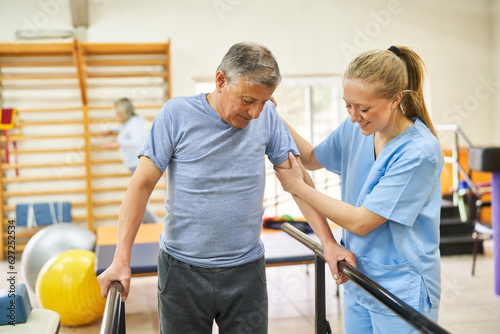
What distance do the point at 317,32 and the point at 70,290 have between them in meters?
4.63

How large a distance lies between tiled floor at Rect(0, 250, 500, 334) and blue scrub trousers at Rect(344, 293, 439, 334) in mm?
1773

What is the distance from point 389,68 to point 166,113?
64 cm

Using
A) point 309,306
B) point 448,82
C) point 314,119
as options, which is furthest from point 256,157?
point 448,82

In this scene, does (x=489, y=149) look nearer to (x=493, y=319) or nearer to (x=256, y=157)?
(x=493, y=319)

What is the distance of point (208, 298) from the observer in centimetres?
148

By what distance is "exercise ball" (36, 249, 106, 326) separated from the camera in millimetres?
3215

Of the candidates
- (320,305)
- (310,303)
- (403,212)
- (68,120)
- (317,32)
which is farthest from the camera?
(317,32)

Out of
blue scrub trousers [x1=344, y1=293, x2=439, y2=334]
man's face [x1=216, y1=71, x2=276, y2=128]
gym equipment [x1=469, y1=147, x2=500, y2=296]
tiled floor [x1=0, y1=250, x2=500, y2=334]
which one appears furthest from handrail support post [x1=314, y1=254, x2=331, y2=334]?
gym equipment [x1=469, y1=147, x2=500, y2=296]

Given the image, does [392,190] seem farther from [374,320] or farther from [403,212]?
[374,320]

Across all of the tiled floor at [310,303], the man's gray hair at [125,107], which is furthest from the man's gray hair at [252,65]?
the man's gray hair at [125,107]

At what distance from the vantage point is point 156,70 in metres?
6.07

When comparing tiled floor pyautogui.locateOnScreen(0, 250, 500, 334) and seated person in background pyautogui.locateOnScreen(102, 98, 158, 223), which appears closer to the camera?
tiled floor pyautogui.locateOnScreen(0, 250, 500, 334)

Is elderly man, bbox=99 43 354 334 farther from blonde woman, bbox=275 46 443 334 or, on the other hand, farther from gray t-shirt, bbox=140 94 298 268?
blonde woman, bbox=275 46 443 334

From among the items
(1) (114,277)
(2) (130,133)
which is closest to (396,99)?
(1) (114,277)
